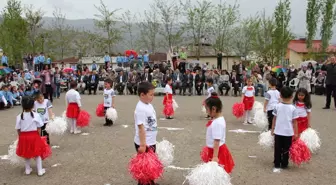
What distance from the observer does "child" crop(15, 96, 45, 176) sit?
586 centimetres

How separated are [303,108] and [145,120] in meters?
4.00

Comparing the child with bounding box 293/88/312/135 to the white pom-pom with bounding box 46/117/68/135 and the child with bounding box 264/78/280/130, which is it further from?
the white pom-pom with bounding box 46/117/68/135

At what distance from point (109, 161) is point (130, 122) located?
173 inches

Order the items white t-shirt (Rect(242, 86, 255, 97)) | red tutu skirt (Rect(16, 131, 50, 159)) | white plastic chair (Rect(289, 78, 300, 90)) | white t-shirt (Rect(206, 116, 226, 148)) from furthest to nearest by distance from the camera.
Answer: white plastic chair (Rect(289, 78, 300, 90)) < white t-shirt (Rect(242, 86, 255, 97)) < red tutu skirt (Rect(16, 131, 50, 159)) < white t-shirt (Rect(206, 116, 226, 148))

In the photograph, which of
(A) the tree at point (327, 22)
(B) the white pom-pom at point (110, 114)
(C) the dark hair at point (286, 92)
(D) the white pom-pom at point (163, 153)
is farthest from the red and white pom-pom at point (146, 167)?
(A) the tree at point (327, 22)

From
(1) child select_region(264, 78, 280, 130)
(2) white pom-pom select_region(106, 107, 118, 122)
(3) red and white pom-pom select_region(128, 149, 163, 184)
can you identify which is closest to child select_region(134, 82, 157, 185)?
(3) red and white pom-pom select_region(128, 149, 163, 184)

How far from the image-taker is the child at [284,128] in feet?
19.8

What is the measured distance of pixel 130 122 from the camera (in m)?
11.1

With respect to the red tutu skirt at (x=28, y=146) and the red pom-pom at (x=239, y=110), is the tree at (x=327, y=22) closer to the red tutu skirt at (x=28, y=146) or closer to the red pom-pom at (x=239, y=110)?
the red pom-pom at (x=239, y=110)

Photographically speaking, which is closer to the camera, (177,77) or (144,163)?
(144,163)

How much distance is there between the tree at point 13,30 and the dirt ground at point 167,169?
20.4 m

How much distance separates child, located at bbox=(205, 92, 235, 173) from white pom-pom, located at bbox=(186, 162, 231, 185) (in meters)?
0.17

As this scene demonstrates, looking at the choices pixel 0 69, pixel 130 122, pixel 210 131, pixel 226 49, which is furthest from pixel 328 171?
pixel 226 49

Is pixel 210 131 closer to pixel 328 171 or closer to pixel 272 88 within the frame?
pixel 328 171
